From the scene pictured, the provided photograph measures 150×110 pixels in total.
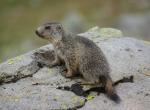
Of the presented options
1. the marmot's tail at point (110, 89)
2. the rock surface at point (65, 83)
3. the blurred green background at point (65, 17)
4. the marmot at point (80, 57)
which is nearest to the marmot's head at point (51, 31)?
the marmot at point (80, 57)

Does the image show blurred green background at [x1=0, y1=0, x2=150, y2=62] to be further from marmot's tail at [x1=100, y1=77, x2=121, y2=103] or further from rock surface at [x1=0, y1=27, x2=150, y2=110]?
marmot's tail at [x1=100, y1=77, x2=121, y2=103]

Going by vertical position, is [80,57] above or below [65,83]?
above

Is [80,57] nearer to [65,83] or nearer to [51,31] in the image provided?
[65,83]

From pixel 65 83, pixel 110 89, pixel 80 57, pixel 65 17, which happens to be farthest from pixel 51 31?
pixel 65 17

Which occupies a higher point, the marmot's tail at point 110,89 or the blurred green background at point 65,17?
the marmot's tail at point 110,89

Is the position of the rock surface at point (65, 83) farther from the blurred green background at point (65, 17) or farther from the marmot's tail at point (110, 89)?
the blurred green background at point (65, 17)
